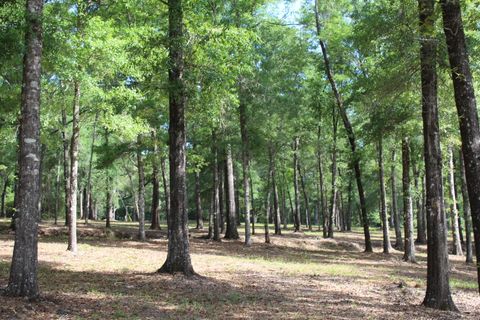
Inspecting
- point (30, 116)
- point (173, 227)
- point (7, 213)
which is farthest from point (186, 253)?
point (7, 213)

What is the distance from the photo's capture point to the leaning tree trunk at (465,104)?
22.5 ft

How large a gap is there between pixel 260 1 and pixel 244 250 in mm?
11362

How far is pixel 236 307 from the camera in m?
8.77

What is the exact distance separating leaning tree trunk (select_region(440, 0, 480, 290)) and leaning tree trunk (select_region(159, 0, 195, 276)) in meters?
6.33

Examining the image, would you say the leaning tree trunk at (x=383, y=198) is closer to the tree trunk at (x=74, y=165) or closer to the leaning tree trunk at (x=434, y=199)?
the leaning tree trunk at (x=434, y=199)

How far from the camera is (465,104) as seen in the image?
702 cm

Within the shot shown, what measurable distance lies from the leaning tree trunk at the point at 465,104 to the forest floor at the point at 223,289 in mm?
3310

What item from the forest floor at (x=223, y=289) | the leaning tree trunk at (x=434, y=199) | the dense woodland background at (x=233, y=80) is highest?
the dense woodland background at (x=233, y=80)

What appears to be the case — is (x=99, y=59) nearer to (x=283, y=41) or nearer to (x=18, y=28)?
(x=18, y=28)

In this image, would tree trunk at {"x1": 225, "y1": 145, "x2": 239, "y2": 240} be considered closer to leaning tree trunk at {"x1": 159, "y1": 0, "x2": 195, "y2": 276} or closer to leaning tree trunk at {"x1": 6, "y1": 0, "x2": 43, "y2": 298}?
leaning tree trunk at {"x1": 159, "y1": 0, "x2": 195, "y2": 276}

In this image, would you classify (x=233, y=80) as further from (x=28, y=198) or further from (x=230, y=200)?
(x=230, y=200)

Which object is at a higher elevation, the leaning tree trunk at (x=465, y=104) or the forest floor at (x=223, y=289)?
the leaning tree trunk at (x=465, y=104)

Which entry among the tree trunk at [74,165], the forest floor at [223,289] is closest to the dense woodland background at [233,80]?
the tree trunk at [74,165]

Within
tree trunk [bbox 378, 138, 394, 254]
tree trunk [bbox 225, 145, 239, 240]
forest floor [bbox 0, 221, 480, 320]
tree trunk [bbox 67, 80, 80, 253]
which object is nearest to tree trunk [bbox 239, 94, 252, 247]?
tree trunk [bbox 225, 145, 239, 240]
